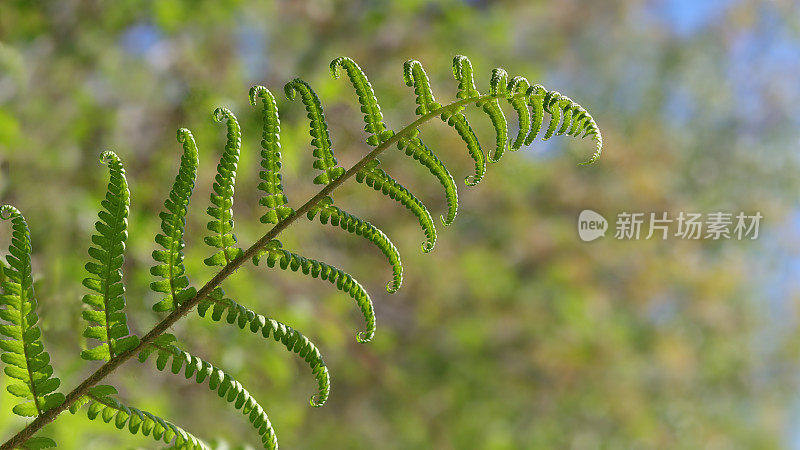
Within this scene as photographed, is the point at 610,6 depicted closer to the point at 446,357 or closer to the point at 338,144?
the point at 446,357

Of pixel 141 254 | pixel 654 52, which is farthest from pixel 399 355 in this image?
pixel 654 52

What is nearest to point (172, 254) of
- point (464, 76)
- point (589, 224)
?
point (464, 76)

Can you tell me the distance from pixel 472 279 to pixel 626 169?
118cm

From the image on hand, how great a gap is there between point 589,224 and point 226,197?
417 cm

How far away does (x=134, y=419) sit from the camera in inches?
16.3

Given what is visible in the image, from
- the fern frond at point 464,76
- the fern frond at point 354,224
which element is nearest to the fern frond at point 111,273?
the fern frond at point 354,224

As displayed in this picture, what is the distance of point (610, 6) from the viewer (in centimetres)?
629

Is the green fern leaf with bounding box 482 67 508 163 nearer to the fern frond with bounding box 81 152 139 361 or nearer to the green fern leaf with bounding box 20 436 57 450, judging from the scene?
the fern frond with bounding box 81 152 139 361

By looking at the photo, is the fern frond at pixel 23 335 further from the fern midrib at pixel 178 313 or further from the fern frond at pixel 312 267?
the fern frond at pixel 312 267

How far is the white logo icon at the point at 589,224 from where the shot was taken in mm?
4430

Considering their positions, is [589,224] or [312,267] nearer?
[312,267]

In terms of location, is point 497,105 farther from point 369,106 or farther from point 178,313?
point 178,313

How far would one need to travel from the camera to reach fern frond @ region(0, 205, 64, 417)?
16.0 inches

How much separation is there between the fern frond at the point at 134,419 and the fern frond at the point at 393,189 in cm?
18
